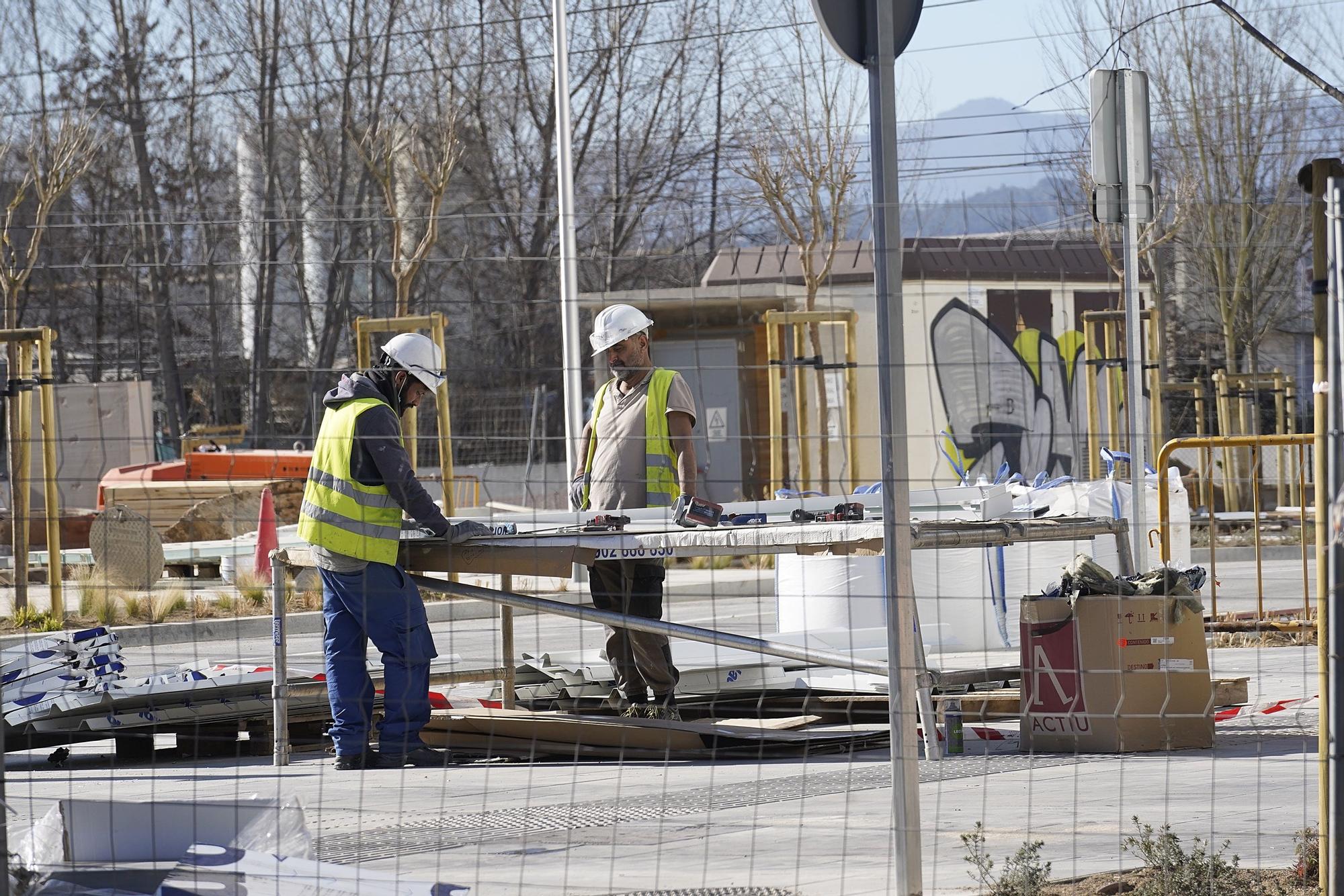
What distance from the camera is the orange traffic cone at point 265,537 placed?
15.5 meters

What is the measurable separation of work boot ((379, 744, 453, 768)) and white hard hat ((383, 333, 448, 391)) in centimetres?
155

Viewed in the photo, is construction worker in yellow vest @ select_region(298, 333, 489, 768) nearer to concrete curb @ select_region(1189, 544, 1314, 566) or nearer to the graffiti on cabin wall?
concrete curb @ select_region(1189, 544, 1314, 566)

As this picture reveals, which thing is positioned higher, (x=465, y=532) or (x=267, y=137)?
(x=267, y=137)

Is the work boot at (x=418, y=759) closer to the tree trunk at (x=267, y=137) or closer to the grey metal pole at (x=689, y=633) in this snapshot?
the grey metal pole at (x=689, y=633)

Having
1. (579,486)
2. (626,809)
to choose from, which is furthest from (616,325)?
(626,809)

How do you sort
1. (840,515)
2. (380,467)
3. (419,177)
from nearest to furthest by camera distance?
(380,467)
(840,515)
(419,177)

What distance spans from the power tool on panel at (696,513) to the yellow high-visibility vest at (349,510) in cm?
119

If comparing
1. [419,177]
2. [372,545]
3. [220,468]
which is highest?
[419,177]

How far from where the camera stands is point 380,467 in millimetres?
6902

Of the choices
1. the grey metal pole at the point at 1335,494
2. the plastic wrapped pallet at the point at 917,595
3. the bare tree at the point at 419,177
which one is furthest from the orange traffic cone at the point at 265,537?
the grey metal pole at the point at 1335,494

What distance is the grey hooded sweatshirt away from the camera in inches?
271

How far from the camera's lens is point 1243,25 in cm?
722

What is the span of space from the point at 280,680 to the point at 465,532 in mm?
1070

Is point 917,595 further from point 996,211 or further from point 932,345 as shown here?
point 932,345
